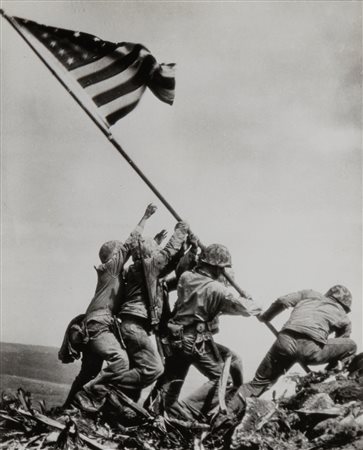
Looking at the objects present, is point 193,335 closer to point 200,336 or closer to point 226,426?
point 200,336

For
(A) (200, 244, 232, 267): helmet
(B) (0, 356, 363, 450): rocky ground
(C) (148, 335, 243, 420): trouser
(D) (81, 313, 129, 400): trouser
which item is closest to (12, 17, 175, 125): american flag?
(A) (200, 244, 232, 267): helmet

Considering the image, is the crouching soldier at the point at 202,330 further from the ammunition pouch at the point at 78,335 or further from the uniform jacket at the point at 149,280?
the ammunition pouch at the point at 78,335

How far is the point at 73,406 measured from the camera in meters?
7.77

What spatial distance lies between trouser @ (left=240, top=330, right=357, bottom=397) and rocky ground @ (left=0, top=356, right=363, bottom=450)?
273 mm

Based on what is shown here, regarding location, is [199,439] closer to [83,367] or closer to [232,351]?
[232,351]

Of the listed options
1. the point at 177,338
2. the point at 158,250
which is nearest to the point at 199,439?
the point at 177,338

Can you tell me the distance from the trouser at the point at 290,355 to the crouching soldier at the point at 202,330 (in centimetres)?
34

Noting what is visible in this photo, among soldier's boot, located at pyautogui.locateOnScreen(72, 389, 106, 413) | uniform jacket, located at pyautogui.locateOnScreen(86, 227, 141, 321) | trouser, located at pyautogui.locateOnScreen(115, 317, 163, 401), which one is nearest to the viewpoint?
soldier's boot, located at pyautogui.locateOnScreen(72, 389, 106, 413)

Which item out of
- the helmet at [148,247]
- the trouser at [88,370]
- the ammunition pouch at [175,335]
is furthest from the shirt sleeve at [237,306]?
the trouser at [88,370]

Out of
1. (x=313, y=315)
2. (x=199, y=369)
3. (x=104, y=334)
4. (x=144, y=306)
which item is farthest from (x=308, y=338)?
(x=104, y=334)

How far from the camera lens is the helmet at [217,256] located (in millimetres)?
8258

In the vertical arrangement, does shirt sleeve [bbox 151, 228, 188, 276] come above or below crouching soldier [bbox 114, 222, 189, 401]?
above

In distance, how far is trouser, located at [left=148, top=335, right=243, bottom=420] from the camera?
798 cm

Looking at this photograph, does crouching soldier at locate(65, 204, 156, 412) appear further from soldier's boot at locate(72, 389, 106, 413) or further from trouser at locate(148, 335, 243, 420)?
trouser at locate(148, 335, 243, 420)
